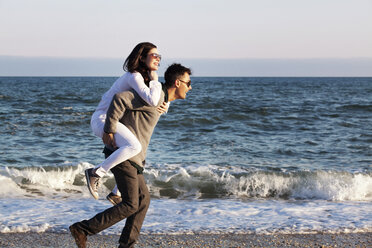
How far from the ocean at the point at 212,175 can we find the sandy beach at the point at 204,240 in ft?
0.68

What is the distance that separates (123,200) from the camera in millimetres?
3410

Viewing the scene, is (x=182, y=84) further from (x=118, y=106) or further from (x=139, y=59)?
(x=118, y=106)

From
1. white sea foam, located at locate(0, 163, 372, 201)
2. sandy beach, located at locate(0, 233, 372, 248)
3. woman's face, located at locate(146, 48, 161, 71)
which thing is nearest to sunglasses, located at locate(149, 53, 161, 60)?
woman's face, located at locate(146, 48, 161, 71)

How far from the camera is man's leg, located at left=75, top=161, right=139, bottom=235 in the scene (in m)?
3.38

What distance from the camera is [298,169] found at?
9.15 m

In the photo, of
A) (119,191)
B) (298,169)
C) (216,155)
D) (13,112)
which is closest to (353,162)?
(298,169)

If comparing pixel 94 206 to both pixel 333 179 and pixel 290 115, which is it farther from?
pixel 290 115

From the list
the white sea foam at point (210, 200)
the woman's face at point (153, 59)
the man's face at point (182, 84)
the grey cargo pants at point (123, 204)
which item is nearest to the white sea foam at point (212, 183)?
the white sea foam at point (210, 200)

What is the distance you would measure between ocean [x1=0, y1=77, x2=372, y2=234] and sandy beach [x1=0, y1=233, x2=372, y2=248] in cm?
21

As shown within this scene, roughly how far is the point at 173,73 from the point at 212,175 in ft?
16.6

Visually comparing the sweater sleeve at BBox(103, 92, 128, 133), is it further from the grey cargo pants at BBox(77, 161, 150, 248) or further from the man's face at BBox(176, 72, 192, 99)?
the man's face at BBox(176, 72, 192, 99)

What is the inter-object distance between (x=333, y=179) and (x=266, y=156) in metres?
2.43

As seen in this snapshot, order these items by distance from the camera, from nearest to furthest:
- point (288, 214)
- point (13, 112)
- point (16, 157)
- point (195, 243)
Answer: point (195, 243) < point (288, 214) < point (16, 157) < point (13, 112)

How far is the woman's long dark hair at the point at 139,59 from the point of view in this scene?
3369 millimetres
